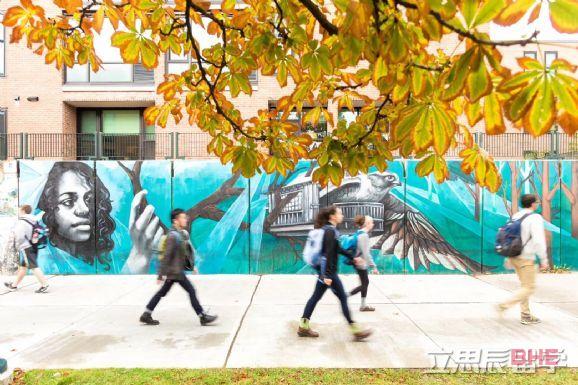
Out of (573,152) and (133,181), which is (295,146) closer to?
(133,181)

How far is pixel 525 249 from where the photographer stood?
5.79 m

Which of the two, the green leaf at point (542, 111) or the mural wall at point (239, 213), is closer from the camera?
the green leaf at point (542, 111)

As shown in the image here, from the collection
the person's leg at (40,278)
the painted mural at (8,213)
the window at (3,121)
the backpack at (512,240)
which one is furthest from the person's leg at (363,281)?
the window at (3,121)

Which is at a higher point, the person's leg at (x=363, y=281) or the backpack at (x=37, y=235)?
the backpack at (x=37, y=235)

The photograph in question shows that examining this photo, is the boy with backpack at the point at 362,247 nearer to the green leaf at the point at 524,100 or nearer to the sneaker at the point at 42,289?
the green leaf at the point at 524,100

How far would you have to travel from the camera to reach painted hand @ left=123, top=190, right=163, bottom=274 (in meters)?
9.81

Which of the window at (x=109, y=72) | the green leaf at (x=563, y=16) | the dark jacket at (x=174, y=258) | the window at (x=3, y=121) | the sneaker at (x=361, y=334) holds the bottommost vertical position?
the sneaker at (x=361, y=334)

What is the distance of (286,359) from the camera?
4.55 metres

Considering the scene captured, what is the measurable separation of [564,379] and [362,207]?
6039 mm

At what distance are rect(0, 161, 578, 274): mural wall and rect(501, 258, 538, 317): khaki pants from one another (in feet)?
13.0

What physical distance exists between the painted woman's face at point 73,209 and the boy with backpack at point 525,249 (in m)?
9.02

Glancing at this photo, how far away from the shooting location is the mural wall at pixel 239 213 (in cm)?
977

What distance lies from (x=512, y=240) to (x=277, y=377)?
13.0 ft

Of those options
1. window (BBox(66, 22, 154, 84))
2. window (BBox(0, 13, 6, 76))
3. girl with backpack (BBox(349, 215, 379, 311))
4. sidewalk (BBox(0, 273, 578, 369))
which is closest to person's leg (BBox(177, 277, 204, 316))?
sidewalk (BBox(0, 273, 578, 369))
